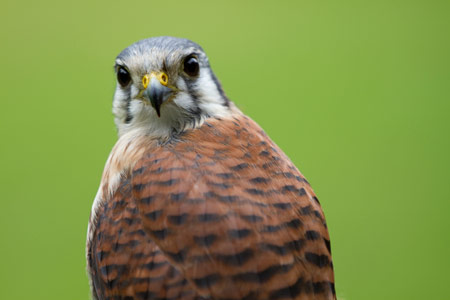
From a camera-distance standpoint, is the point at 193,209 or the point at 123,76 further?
the point at 123,76

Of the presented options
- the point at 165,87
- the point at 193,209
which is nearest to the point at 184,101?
the point at 165,87

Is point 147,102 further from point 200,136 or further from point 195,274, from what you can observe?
point 195,274

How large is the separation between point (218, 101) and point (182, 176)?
1.53ft

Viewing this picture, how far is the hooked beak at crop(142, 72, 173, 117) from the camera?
69.2 inches

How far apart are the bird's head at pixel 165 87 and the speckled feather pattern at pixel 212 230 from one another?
0.16 m

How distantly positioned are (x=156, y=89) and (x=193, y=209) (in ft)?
1.42

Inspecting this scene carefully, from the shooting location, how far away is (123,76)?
1.96 m

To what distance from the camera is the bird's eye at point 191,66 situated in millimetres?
1907

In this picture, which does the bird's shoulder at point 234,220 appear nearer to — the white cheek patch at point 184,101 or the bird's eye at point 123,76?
the white cheek patch at point 184,101

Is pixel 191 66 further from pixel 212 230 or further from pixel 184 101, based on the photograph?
pixel 212 230

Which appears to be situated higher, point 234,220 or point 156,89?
point 156,89

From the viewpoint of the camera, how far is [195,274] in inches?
57.9

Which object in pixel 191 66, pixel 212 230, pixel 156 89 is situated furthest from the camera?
pixel 191 66

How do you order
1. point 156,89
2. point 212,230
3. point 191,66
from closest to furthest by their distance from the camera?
point 212,230, point 156,89, point 191,66
